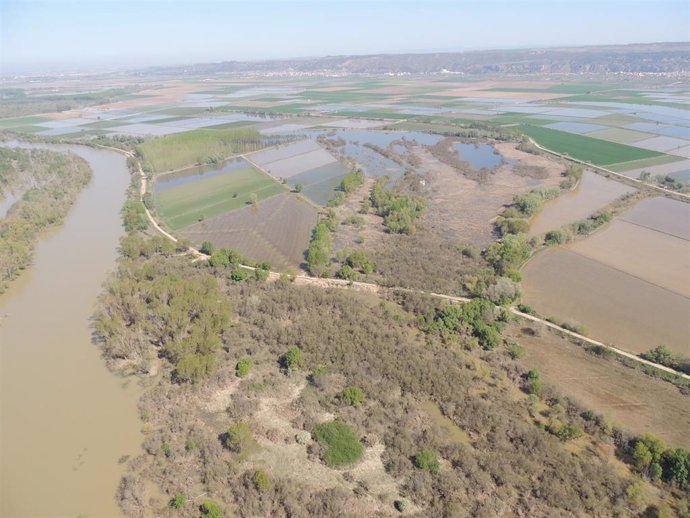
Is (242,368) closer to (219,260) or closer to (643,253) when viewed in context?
(219,260)

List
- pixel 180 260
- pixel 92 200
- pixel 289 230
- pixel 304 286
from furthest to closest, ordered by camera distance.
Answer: pixel 92 200, pixel 289 230, pixel 180 260, pixel 304 286

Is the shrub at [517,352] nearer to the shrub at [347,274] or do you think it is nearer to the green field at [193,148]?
the shrub at [347,274]

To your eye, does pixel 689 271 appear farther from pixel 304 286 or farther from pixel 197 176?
pixel 197 176

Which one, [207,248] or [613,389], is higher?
[207,248]

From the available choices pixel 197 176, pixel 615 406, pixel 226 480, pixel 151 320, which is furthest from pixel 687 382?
pixel 197 176

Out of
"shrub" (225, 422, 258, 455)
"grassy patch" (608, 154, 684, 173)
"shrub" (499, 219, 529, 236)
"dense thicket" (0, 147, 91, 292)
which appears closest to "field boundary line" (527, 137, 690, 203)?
"grassy patch" (608, 154, 684, 173)

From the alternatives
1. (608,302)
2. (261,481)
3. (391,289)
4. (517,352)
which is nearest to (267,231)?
(391,289)
